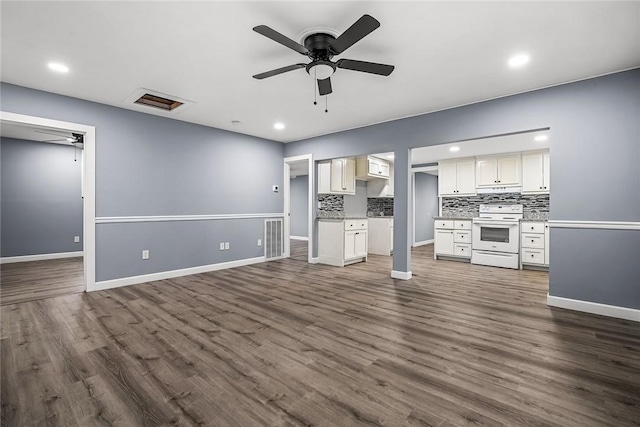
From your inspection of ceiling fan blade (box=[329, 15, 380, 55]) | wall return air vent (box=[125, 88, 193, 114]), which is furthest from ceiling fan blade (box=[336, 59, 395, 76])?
wall return air vent (box=[125, 88, 193, 114])

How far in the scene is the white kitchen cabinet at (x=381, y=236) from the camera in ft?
22.9

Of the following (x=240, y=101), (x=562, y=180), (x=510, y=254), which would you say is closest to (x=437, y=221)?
(x=510, y=254)

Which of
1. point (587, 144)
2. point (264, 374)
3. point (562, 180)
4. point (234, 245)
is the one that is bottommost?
point (264, 374)

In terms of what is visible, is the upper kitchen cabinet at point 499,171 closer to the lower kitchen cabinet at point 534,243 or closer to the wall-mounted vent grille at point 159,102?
the lower kitchen cabinet at point 534,243

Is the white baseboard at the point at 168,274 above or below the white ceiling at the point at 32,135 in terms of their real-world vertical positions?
below

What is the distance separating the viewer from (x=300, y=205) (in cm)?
1041

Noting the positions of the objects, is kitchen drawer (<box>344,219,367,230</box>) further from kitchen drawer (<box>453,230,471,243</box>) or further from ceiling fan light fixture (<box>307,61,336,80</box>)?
ceiling fan light fixture (<box>307,61,336,80</box>)

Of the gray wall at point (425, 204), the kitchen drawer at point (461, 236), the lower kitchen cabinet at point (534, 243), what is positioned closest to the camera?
the lower kitchen cabinet at point (534, 243)

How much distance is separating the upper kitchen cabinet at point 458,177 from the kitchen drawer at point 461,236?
0.99 metres

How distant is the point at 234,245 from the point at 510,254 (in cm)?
529

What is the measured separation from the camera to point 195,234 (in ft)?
16.3

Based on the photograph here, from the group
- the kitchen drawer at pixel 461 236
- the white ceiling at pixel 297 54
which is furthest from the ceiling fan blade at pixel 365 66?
the kitchen drawer at pixel 461 236

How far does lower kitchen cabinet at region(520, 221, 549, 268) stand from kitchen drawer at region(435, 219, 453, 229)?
4.30 ft

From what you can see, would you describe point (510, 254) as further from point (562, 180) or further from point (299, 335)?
point (299, 335)
